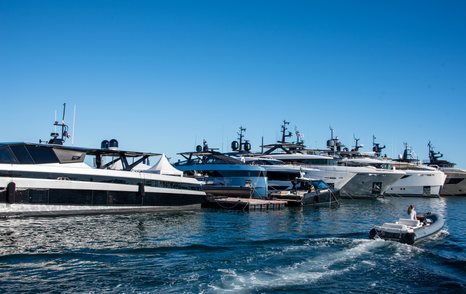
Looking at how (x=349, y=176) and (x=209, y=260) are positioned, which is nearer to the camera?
(x=209, y=260)

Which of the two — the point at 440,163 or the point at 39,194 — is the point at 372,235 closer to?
the point at 39,194

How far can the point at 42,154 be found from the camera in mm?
25688

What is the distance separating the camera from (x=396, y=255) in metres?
16.2

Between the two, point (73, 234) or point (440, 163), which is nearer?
point (73, 234)

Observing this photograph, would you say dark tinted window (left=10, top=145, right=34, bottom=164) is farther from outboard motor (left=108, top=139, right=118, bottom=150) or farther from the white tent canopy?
the white tent canopy

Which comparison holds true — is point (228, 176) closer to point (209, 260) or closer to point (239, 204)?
point (239, 204)

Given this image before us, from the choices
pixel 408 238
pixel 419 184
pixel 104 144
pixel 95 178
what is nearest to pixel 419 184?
pixel 419 184

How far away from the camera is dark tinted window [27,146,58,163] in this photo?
82.8 feet

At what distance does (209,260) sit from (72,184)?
14454 millimetres

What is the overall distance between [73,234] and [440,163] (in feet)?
278

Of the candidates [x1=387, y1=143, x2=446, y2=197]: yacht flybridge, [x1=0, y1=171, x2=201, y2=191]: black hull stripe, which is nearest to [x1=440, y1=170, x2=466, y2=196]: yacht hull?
[x1=387, y1=143, x2=446, y2=197]: yacht flybridge

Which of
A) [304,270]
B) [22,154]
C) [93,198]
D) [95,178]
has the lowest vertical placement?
[304,270]

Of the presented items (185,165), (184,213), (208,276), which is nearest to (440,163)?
(185,165)

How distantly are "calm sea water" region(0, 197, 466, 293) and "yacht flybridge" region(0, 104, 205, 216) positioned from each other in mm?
1551
